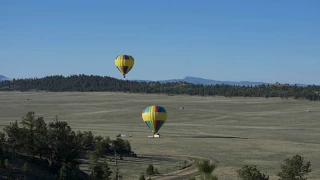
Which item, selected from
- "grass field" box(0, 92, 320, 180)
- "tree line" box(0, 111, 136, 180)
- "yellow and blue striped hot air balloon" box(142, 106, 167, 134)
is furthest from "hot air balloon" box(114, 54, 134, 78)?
"tree line" box(0, 111, 136, 180)

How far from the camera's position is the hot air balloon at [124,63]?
84.2 metres

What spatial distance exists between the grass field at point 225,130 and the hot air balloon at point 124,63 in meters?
9.18

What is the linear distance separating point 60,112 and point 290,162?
8691 centimetres

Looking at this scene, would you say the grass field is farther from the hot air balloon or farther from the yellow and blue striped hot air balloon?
the hot air balloon

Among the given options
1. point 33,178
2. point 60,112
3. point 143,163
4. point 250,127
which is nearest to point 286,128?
point 250,127

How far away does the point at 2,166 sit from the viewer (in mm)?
27578

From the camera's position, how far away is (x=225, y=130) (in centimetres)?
7606

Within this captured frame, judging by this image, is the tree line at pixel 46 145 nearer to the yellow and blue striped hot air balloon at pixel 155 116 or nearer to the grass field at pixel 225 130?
the grass field at pixel 225 130

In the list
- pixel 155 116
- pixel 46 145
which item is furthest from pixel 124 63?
pixel 46 145

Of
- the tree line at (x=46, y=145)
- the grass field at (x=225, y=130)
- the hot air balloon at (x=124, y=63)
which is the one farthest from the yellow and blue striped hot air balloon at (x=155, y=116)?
the tree line at (x=46, y=145)

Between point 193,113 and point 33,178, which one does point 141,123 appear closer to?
point 193,113

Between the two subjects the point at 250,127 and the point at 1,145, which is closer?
the point at 1,145

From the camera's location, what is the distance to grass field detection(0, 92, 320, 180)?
166 feet

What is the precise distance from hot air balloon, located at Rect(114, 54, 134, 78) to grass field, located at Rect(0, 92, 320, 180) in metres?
9.18
